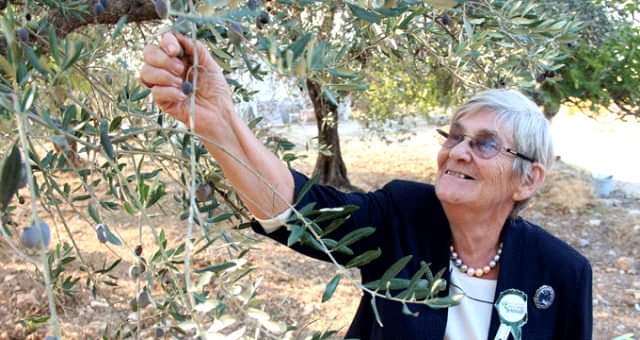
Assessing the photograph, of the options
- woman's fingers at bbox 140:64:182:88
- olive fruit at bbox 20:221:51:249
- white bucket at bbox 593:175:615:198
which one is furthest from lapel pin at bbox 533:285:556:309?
white bucket at bbox 593:175:615:198

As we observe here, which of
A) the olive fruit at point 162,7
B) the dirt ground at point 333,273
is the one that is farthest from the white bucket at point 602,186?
the olive fruit at point 162,7

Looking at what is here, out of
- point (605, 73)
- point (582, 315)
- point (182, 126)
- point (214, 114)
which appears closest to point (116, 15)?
point (182, 126)

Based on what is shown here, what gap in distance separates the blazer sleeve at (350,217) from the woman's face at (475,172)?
0.14m

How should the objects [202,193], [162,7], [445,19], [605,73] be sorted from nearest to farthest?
1. [162,7]
2. [202,193]
3. [445,19]
4. [605,73]

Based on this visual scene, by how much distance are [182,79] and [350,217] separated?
0.57 metres

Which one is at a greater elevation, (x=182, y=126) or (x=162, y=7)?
(x=162, y=7)

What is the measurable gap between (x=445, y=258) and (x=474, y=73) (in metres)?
0.66

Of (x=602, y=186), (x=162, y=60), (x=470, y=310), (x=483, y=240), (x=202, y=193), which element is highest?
(x=162, y=60)

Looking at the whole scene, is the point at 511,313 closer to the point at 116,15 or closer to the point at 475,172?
the point at 475,172

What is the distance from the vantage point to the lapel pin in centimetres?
147

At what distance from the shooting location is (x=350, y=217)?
1.37 metres

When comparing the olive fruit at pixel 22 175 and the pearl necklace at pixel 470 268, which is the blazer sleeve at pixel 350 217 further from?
the olive fruit at pixel 22 175

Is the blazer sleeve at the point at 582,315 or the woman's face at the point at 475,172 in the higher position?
the woman's face at the point at 475,172

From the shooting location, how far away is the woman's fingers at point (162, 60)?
870mm
